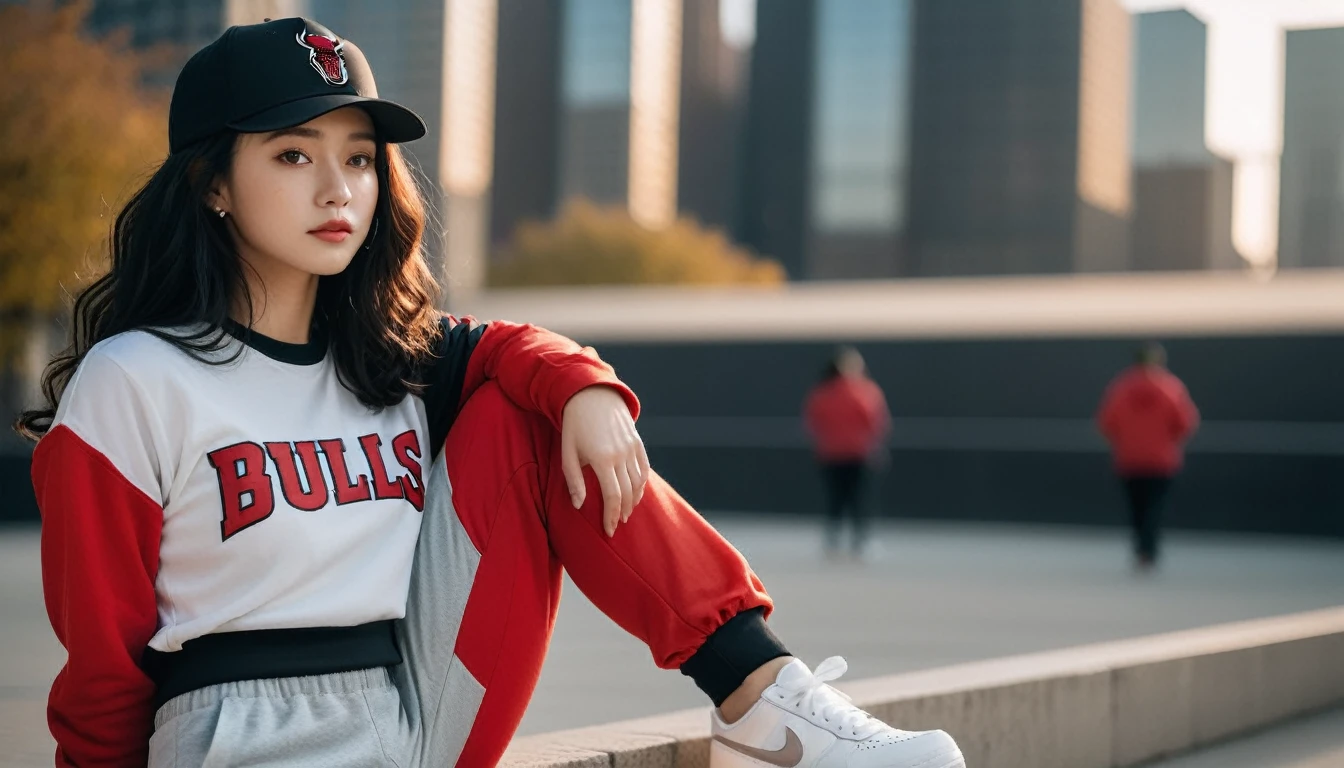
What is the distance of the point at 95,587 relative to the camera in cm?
217

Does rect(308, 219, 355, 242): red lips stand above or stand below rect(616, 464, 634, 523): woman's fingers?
above

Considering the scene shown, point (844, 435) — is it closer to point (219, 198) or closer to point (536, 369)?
point (536, 369)

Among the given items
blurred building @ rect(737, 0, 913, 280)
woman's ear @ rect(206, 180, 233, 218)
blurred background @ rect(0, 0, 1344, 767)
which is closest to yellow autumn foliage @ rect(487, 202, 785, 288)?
blurred background @ rect(0, 0, 1344, 767)

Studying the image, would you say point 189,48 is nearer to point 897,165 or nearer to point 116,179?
point 116,179

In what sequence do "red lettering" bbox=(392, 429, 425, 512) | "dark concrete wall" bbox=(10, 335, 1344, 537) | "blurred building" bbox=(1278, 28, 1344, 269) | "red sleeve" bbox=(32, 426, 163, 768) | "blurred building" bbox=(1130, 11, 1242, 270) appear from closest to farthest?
"red sleeve" bbox=(32, 426, 163, 768)
"red lettering" bbox=(392, 429, 425, 512)
"dark concrete wall" bbox=(10, 335, 1344, 537)
"blurred building" bbox=(1278, 28, 1344, 269)
"blurred building" bbox=(1130, 11, 1242, 270)

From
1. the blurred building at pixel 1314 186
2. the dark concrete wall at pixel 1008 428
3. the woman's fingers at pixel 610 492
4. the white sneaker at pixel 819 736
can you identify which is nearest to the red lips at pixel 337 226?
the woman's fingers at pixel 610 492

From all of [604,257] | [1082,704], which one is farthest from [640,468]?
[604,257]

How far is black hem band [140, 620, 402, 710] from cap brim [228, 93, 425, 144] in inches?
30.9

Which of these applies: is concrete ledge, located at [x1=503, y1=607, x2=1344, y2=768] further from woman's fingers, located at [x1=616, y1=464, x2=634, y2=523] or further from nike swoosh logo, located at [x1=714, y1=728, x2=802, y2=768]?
woman's fingers, located at [x1=616, y1=464, x2=634, y2=523]

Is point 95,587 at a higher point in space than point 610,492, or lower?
lower

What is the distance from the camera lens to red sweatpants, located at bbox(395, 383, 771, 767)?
95.2 inches

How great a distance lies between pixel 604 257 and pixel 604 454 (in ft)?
200

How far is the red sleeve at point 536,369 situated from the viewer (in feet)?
8.07

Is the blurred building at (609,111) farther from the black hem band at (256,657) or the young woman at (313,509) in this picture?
the black hem band at (256,657)
